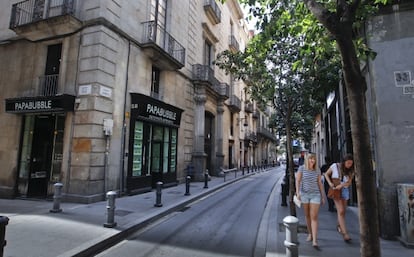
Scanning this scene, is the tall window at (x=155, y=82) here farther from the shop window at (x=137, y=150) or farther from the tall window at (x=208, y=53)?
the tall window at (x=208, y=53)

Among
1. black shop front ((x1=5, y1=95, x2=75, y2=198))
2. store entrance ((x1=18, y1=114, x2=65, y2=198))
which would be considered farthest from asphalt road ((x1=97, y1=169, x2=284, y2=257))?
store entrance ((x1=18, y1=114, x2=65, y2=198))

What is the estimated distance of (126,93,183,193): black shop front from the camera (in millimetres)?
11531

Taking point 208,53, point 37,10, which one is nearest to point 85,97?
point 37,10

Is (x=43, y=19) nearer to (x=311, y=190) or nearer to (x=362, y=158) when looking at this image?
(x=311, y=190)

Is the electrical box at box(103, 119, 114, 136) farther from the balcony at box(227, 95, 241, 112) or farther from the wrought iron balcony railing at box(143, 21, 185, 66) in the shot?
the balcony at box(227, 95, 241, 112)

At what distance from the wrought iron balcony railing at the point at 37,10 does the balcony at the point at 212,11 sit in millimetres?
11973

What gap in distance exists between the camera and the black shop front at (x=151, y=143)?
11.5 m

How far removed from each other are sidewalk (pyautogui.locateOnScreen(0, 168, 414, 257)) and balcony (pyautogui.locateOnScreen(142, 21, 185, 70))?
6.88 metres

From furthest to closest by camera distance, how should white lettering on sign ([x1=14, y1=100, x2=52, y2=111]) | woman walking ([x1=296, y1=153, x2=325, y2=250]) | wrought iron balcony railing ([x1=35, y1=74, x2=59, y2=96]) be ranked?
wrought iron balcony railing ([x1=35, y1=74, x2=59, y2=96]) < white lettering on sign ([x1=14, y1=100, x2=52, y2=111]) < woman walking ([x1=296, y1=153, x2=325, y2=250])

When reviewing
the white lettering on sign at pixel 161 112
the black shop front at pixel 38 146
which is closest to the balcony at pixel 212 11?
the white lettering on sign at pixel 161 112

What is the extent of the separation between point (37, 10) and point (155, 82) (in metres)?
5.81

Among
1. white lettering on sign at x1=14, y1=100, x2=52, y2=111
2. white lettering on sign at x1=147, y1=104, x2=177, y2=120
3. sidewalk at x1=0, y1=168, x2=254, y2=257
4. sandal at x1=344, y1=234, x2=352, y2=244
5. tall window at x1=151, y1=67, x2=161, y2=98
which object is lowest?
sidewalk at x1=0, y1=168, x2=254, y2=257

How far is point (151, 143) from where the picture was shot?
524 inches

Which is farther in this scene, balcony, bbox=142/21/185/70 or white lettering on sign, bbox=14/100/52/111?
balcony, bbox=142/21/185/70
